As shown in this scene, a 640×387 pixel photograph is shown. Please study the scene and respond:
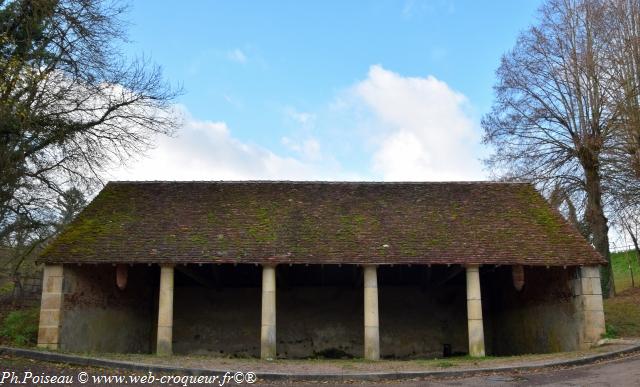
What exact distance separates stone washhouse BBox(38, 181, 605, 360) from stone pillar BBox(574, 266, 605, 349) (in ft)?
0.11

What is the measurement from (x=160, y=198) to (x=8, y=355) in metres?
6.26

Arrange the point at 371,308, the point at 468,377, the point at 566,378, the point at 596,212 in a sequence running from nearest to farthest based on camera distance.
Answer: the point at 566,378 < the point at 468,377 < the point at 371,308 < the point at 596,212

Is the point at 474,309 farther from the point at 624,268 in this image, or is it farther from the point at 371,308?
the point at 624,268

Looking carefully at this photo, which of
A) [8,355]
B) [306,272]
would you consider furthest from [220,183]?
[8,355]

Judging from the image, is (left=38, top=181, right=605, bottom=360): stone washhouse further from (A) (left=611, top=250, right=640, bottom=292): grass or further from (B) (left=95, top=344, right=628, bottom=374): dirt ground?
(A) (left=611, top=250, right=640, bottom=292): grass

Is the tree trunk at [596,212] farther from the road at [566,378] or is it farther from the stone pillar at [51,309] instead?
the stone pillar at [51,309]

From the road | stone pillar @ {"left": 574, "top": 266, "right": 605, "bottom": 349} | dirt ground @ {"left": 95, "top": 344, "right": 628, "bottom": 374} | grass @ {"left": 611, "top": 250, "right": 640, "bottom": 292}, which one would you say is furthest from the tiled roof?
grass @ {"left": 611, "top": 250, "right": 640, "bottom": 292}

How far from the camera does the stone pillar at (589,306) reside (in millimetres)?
12977

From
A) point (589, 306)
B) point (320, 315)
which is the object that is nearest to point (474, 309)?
point (589, 306)

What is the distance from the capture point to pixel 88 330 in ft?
45.5

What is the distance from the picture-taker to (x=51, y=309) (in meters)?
12.9

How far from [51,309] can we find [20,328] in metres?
1.17

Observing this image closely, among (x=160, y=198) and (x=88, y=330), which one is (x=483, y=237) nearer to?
(x=160, y=198)

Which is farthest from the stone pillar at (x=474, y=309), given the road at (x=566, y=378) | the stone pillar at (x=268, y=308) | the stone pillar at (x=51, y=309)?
the stone pillar at (x=51, y=309)
